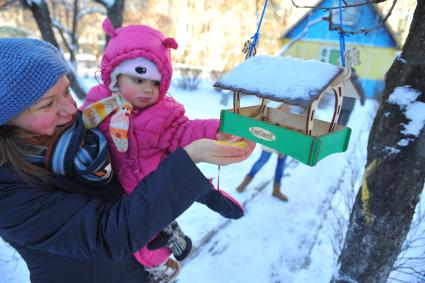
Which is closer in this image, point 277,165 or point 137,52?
point 137,52

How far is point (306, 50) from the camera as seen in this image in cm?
1714

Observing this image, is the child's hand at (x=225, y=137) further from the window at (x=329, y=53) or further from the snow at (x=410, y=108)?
the window at (x=329, y=53)

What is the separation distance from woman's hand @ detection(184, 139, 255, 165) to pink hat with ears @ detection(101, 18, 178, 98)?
0.71m

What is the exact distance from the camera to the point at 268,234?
3725mm

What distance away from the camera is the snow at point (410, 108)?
1.49 meters

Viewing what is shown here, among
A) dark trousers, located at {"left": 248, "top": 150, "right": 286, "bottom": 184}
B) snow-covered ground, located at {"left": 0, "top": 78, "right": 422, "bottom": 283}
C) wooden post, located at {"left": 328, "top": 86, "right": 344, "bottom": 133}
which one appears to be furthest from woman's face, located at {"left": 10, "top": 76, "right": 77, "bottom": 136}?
dark trousers, located at {"left": 248, "top": 150, "right": 286, "bottom": 184}

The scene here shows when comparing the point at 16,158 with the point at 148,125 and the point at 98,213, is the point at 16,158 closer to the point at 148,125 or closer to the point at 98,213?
the point at 98,213

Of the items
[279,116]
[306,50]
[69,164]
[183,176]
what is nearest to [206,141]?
[183,176]

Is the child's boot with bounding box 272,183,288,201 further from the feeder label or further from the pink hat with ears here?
the feeder label

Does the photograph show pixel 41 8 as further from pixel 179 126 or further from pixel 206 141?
pixel 206 141

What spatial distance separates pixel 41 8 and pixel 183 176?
5.47m

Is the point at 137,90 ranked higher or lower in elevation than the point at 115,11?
lower

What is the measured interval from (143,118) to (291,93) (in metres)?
0.85

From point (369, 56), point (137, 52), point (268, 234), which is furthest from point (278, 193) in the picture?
point (369, 56)
